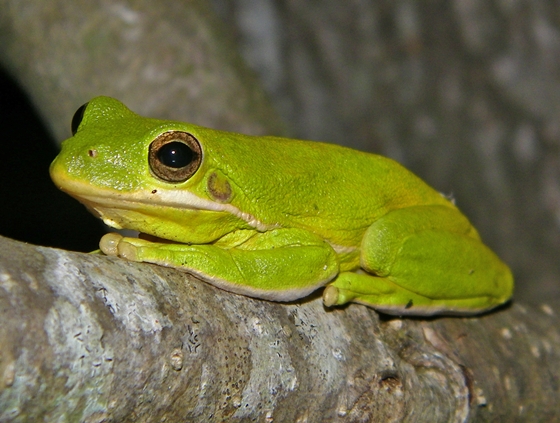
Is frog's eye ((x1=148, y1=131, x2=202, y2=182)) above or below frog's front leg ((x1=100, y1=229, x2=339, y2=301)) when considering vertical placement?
above

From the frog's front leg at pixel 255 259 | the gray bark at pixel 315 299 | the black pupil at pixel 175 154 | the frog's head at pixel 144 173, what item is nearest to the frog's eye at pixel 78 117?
the frog's head at pixel 144 173

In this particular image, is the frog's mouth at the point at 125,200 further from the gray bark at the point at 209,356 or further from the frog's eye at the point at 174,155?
the gray bark at the point at 209,356

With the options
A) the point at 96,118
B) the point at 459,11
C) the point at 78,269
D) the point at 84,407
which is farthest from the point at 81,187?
the point at 459,11

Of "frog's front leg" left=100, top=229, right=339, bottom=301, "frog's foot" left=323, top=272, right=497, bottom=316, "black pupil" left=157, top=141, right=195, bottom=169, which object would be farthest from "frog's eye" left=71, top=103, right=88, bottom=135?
"frog's foot" left=323, top=272, right=497, bottom=316

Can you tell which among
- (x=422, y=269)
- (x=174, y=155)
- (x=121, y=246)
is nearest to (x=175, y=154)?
(x=174, y=155)

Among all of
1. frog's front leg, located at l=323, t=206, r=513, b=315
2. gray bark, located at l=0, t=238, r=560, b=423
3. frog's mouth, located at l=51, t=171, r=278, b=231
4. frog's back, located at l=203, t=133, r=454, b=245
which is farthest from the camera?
frog's front leg, located at l=323, t=206, r=513, b=315

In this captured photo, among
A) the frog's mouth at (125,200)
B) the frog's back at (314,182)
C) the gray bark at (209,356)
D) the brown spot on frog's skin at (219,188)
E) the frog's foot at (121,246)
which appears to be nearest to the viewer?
the gray bark at (209,356)

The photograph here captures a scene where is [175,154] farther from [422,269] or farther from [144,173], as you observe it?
[422,269]

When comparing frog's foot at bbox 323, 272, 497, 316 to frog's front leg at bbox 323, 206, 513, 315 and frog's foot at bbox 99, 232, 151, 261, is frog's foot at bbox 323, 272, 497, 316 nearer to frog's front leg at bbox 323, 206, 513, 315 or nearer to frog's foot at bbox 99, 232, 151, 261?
frog's front leg at bbox 323, 206, 513, 315
